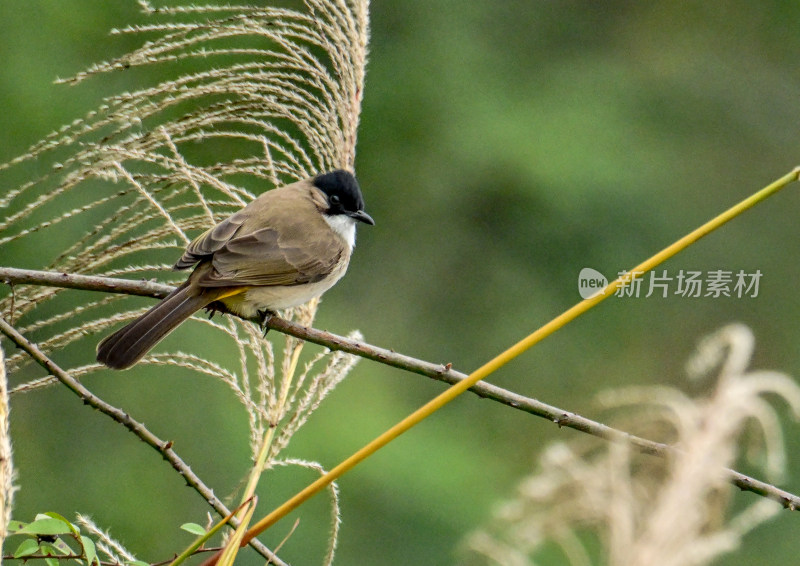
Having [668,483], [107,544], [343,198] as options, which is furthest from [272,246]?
[668,483]

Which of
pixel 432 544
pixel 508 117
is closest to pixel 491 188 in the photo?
pixel 508 117

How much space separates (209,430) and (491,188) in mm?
3405

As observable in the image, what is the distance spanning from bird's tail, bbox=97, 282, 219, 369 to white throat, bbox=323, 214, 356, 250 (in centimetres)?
104

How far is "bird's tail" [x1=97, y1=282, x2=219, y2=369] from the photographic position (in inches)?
106

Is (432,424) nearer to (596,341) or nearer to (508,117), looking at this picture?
(596,341)

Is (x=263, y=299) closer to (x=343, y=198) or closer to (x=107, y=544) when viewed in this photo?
(x=343, y=198)

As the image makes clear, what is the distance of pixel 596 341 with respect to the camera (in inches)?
386

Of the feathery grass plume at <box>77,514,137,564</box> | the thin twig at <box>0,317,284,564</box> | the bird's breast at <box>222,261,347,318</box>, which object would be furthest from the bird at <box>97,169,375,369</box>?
the feathery grass plume at <box>77,514,137,564</box>

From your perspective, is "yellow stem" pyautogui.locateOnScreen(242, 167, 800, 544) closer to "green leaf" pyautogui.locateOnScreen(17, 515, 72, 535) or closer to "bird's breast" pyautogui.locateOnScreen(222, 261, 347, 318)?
"green leaf" pyautogui.locateOnScreen(17, 515, 72, 535)

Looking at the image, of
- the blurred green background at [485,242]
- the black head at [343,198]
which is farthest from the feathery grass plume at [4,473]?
the blurred green background at [485,242]

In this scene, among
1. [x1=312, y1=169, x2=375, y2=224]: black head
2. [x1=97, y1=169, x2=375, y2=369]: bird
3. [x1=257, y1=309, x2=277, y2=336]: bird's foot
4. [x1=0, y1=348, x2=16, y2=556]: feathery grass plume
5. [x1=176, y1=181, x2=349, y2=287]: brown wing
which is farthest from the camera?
[x1=312, y1=169, x2=375, y2=224]: black head

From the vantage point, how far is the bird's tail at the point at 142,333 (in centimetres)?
270

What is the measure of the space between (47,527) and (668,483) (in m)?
0.90

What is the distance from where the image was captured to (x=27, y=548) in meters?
1.42
